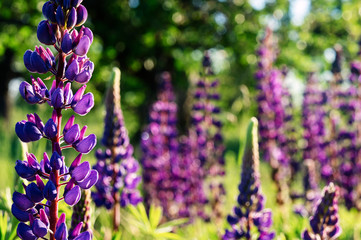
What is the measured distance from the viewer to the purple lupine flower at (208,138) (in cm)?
388

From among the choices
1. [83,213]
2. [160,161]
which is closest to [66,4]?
[83,213]

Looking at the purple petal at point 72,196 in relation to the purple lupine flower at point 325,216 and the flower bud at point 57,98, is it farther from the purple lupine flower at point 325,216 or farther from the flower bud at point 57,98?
the purple lupine flower at point 325,216

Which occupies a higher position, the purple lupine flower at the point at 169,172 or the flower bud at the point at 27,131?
the flower bud at the point at 27,131

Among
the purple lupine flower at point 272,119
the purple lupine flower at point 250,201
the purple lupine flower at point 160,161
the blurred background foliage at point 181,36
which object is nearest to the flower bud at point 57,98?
the purple lupine flower at point 250,201

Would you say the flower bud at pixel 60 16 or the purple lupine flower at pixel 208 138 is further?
the purple lupine flower at pixel 208 138

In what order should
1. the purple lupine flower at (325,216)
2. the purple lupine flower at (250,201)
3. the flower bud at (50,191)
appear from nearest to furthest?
the flower bud at (50,191), the purple lupine flower at (325,216), the purple lupine flower at (250,201)

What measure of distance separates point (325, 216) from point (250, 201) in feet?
1.08

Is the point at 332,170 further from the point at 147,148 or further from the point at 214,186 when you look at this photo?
the point at 147,148

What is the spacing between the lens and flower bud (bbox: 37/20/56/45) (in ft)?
4.12

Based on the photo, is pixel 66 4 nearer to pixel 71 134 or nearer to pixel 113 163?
pixel 71 134

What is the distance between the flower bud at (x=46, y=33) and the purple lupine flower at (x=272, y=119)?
9.69 feet

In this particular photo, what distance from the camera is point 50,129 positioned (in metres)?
1.20

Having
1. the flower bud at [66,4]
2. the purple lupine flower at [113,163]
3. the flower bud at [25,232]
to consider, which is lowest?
the purple lupine flower at [113,163]

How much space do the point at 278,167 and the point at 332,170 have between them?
487 millimetres
